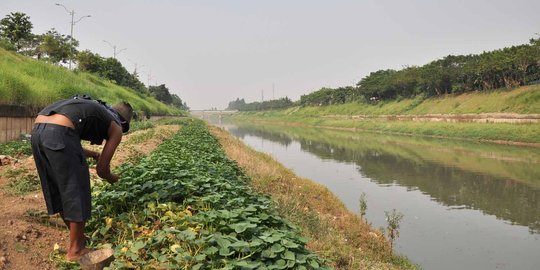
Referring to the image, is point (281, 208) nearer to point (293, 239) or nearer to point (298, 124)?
point (293, 239)

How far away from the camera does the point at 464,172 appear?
24.3 metres

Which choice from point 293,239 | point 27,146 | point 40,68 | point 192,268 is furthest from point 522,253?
point 40,68

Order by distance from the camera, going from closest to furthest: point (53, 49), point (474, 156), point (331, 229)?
point (331, 229) < point (474, 156) < point (53, 49)

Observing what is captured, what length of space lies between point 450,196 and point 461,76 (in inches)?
1990

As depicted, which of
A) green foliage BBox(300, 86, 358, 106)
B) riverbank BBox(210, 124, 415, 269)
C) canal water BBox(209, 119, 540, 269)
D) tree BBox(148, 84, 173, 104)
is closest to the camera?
riverbank BBox(210, 124, 415, 269)

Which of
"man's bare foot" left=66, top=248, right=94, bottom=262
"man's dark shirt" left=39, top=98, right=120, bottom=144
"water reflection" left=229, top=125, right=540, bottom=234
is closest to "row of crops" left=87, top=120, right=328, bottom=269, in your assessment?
"man's bare foot" left=66, top=248, right=94, bottom=262

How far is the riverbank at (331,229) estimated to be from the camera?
732cm

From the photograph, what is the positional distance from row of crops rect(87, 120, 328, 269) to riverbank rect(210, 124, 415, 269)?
5.83ft

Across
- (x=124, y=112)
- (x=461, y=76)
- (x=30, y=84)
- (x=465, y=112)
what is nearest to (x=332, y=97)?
(x=461, y=76)

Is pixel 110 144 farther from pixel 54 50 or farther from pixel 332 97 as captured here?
pixel 332 97

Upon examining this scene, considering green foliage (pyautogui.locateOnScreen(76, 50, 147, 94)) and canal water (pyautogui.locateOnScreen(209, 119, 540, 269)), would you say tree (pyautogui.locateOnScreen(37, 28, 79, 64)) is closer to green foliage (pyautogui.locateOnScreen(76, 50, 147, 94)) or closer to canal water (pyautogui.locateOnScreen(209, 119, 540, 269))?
green foliage (pyautogui.locateOnScreen(76, 50, 147, 94))

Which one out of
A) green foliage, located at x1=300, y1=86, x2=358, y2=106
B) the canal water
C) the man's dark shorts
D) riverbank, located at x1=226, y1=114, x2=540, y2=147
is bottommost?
the canal water

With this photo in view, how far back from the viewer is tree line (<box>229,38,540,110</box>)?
51906mm

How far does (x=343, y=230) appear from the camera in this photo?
35.1ft
